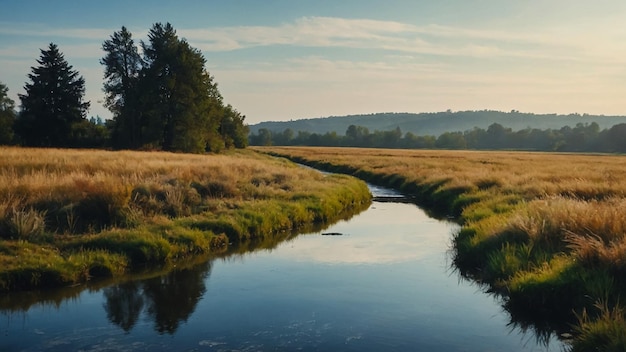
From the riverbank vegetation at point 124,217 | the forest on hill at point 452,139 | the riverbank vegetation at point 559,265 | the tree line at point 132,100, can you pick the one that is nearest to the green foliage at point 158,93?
the tree line at point 132,100

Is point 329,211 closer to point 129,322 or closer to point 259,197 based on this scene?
point 259,197

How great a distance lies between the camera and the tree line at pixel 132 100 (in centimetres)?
5100

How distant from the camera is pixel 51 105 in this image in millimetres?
52500

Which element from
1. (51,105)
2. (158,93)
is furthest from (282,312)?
(51,105)

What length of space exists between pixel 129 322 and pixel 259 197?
13309 millimetres

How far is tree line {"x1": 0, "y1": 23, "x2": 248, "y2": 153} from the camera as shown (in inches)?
2008

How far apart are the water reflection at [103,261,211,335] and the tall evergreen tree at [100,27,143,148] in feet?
141

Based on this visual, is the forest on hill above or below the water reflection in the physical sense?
above

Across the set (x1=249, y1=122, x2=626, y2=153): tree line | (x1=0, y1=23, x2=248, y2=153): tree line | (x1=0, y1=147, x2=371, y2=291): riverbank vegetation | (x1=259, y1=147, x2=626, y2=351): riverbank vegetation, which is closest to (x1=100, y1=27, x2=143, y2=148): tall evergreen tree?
(x1=0, y1=23, x2=248, y2=153): tree line

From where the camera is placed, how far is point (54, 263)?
12.0m

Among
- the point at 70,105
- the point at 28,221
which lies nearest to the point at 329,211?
the point at 28,221

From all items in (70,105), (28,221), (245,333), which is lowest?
(245,333)

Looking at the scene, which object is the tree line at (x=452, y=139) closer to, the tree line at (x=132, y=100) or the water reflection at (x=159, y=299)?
the tree line at (x=132, y=100)

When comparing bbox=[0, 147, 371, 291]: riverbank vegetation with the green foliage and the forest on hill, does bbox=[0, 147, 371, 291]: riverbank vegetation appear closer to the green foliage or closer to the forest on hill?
the green foliage
